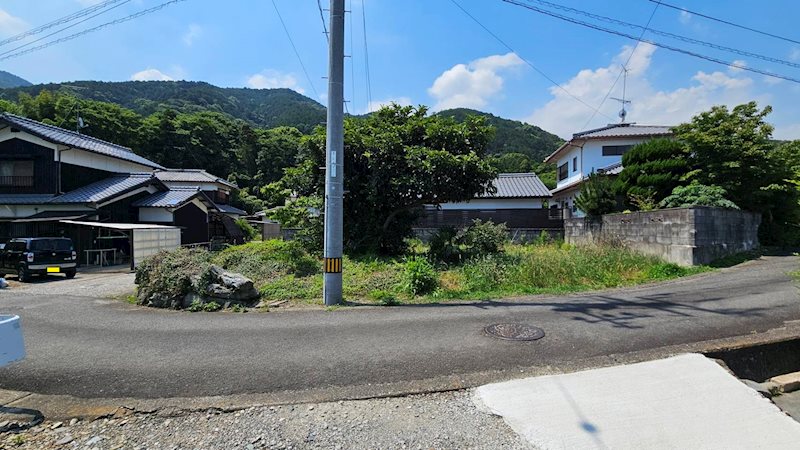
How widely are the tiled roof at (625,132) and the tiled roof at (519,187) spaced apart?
3.53 m

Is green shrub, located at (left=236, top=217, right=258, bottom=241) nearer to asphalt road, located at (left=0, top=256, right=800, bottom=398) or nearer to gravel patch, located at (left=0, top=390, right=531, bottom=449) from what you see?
asphalt road, located at (left=0, top=256, right=800, bottom=398)

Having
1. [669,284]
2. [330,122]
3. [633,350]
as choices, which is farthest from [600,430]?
[669,284]

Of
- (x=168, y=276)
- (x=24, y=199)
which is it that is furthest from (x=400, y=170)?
(x=24, y=199)

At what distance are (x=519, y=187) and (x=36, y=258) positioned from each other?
22206 millimetres

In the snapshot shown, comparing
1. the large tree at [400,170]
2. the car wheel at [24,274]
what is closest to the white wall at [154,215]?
the car wheel at [24,274]

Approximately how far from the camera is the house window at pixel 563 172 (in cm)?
2407

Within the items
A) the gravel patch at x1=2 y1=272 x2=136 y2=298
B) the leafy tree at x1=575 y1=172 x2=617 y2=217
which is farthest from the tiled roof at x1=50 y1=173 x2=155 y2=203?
the leafy tree at x1=575 y1=172 x2=617 y2=217

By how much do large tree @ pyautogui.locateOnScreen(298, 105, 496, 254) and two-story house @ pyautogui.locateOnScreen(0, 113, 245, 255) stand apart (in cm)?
986

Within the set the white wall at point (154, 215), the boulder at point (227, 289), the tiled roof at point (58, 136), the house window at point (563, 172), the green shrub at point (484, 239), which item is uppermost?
the tiled roof at point (58, 136)

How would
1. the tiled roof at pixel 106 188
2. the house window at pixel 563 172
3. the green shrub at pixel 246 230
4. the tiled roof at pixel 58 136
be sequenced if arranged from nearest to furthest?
the tiled roof at pixel 106 188, the tiled roof at pixel 58 136, the house window at pixel 563 172, the green shrub at pixel 246 230

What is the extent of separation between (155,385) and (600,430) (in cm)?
400

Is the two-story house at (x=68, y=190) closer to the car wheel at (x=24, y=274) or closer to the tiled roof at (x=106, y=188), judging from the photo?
the tiled roof at (x=106, y=188)

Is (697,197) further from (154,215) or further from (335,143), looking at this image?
(154,215)

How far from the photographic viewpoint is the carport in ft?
47.3
